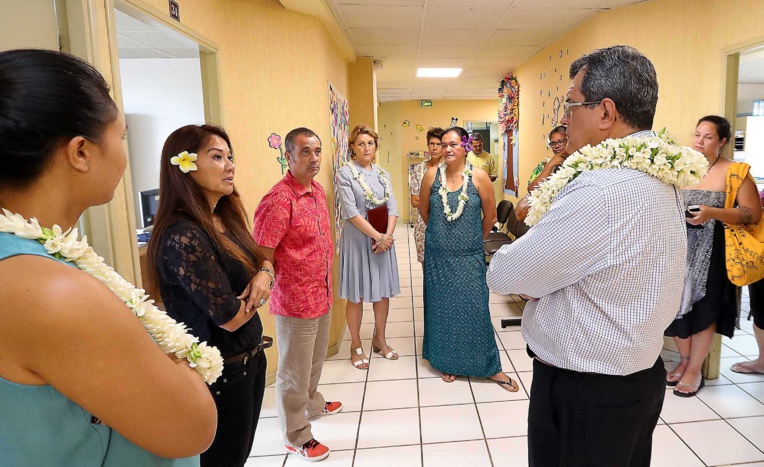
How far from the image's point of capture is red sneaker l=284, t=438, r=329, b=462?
2256 millimetres

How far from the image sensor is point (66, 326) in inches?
22.7

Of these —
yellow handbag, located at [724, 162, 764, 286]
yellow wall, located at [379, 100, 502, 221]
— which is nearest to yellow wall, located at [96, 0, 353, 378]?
yellow handbag, located at [724, 162, 764, 286]

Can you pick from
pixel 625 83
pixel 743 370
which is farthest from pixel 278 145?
pixel 743 370

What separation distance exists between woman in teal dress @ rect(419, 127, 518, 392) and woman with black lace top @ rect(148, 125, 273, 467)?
5.33ft

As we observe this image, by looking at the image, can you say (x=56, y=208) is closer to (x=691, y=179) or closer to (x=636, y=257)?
(x=636, y=257)

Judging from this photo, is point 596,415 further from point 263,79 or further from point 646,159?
point 263,79

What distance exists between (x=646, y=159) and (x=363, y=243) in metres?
2.31

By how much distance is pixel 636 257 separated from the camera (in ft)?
3.64

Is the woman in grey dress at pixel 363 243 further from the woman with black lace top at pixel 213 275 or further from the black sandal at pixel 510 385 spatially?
the woman with black lace top at pixel 213 275

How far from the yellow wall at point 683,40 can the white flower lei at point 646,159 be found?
7.46 feet

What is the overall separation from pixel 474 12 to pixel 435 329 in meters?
2.70

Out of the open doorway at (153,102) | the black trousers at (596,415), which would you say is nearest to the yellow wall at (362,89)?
the open doorway at (153,102)

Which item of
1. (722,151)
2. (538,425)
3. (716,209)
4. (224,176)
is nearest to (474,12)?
(722,151)

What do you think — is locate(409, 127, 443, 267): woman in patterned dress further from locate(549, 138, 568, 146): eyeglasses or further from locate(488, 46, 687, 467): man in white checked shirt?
locate(488, 46, 687, 467): man in white checked shirt
